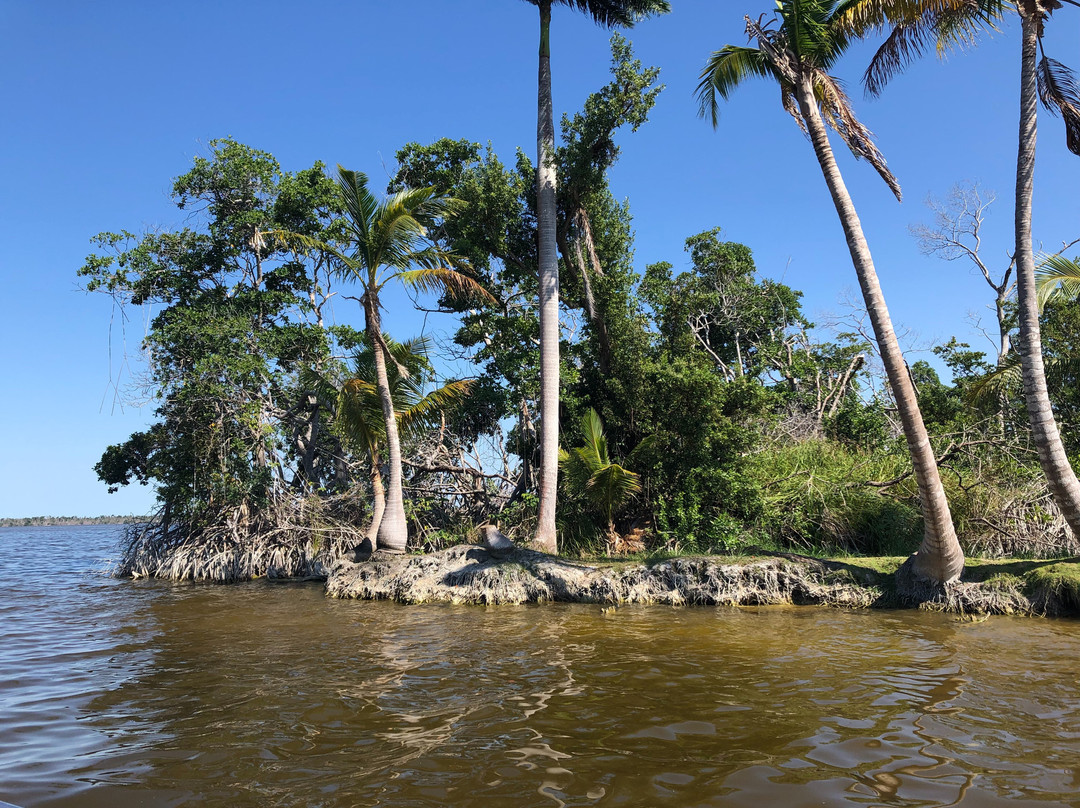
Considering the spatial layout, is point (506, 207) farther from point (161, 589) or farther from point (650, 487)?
point (161, 589)

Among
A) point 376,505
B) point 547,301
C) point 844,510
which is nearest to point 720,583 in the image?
point 844,510

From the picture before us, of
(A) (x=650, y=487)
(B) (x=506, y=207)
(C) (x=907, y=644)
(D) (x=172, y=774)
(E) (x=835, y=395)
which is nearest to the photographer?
(D) (x=172, y=774)

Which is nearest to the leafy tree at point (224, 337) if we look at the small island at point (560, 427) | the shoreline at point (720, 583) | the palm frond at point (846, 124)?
the small island at point (560, 427)

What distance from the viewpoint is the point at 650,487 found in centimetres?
1421

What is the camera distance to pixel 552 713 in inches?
191

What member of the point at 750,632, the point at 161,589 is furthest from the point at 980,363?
the point at 161,589

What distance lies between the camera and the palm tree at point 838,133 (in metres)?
9.05

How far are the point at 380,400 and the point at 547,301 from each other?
14.3 ft

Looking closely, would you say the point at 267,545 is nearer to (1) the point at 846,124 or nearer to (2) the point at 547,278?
(2) the point at 547,278

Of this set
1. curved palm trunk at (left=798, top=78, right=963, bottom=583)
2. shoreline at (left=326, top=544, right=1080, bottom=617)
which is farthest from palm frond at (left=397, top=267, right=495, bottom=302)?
curved palm trunk at (left=798, top=78, right=963, bottom=583)

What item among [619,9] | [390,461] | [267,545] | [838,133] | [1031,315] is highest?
[619,9]

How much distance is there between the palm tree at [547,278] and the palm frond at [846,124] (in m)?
5.51

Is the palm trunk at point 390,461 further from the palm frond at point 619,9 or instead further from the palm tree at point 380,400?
the palm frond at point 619,9

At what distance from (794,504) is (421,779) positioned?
11.0 meters
